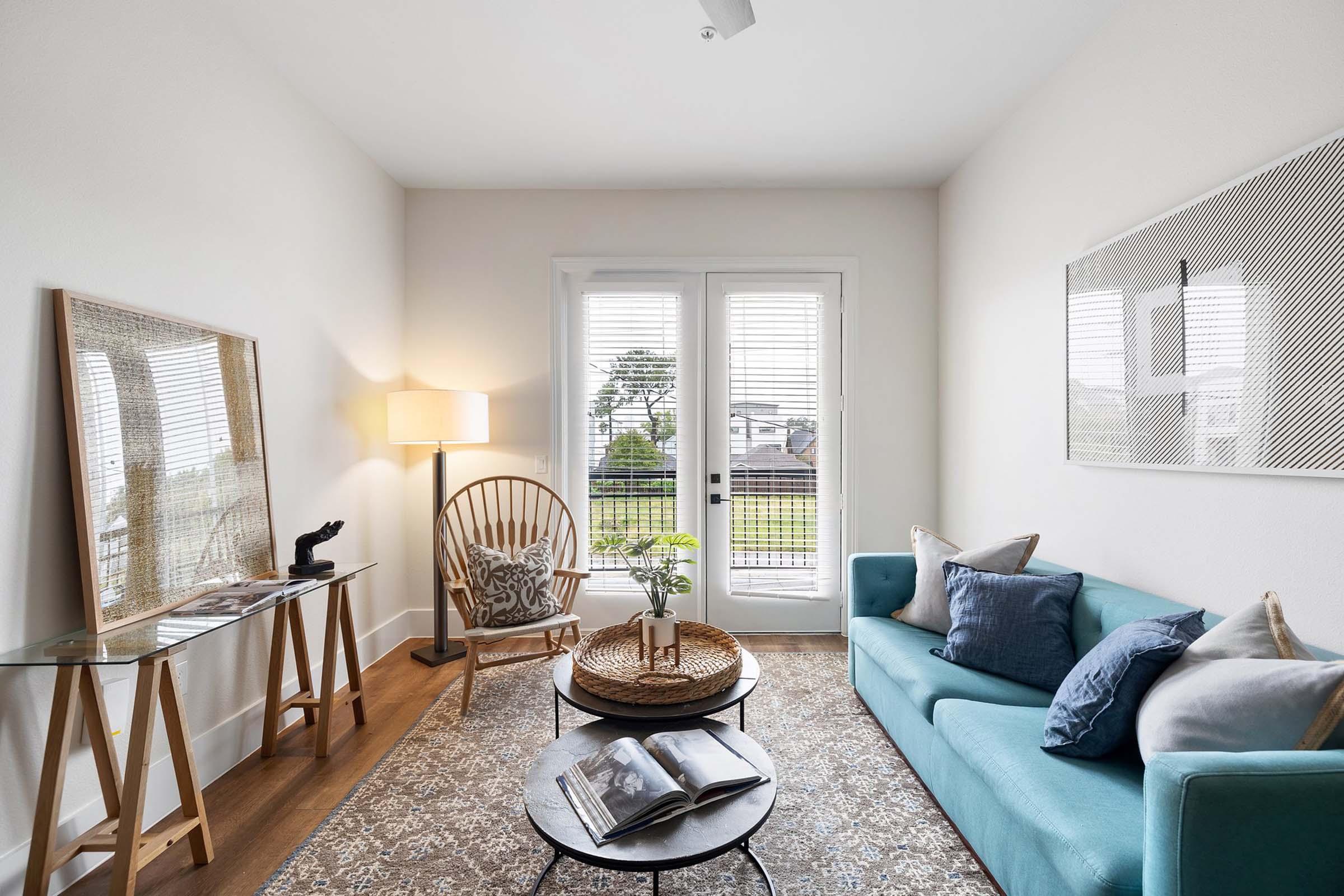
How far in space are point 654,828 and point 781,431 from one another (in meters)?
2.99

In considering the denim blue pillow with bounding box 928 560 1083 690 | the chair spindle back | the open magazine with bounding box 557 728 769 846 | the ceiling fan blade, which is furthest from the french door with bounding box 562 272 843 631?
the open magazine with bounding box 557 728 769 846

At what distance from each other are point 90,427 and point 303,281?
138cm

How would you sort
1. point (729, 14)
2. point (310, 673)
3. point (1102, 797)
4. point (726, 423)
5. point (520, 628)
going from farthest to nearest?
point (726, 423) → point (520, 628) → point (310, 673) → point (729, 14) → point (1102, 797)

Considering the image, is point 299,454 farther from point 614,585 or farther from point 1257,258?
point 1257,258

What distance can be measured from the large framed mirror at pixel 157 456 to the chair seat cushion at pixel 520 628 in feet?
3.05

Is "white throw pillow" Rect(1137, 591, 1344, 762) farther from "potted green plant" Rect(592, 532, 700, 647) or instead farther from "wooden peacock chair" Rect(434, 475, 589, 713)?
"wooden peacock chair" Rect(434, 475, 589, 713)

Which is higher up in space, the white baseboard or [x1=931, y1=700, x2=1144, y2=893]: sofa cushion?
[x1=931, y1=700, x2=1144, y2=893]: sofa cushion

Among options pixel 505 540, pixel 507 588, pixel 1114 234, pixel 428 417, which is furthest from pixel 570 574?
pixel 1114 234

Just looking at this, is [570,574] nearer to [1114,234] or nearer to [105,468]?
[105,468]

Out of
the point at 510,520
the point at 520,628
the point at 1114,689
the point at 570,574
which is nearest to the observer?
the point at 1114,689

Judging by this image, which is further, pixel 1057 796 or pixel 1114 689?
pixel 1114 689

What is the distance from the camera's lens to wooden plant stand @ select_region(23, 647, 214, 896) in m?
1.73

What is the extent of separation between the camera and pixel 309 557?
273cm

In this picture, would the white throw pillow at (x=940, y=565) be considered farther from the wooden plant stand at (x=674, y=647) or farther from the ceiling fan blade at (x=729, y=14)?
the ceiling fan blade at (x=729, y=14)
